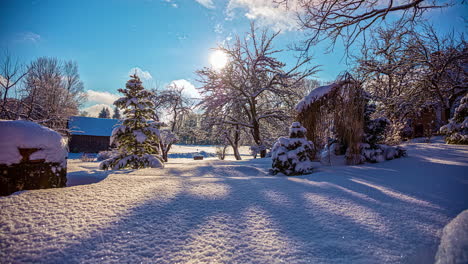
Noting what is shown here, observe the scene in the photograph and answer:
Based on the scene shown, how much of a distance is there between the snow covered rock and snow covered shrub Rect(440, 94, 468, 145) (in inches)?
301

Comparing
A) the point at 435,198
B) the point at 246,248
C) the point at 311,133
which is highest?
the point at 311,133

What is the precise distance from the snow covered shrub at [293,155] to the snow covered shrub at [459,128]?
20.1 ft

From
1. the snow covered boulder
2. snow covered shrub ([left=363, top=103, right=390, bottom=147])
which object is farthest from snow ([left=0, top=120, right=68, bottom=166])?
snow covered shrub ([left=363, top=103, right=390, bottom=147])

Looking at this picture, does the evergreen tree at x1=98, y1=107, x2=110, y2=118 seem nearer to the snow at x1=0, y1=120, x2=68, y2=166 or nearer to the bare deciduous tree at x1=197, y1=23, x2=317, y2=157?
the bare deciduous tree at x1=197, y1=23, x2=317, y2=157

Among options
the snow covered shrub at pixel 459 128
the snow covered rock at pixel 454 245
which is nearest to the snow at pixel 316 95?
the snow covered rock at pixel 454 245

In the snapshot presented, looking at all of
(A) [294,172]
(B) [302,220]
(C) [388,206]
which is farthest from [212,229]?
(A) [294,172]

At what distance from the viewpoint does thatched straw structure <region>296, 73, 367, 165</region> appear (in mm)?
4523

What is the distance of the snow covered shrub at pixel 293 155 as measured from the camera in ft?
13.5

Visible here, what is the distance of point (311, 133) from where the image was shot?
5395 mm

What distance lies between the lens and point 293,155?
4184 mm

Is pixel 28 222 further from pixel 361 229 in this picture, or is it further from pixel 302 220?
pixel 361 229

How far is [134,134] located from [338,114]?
6.48 m

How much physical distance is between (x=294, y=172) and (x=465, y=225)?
2866 mm

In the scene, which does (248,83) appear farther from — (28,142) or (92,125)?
(92,125)
